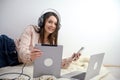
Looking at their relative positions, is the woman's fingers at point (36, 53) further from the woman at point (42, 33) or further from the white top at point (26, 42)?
the woman at point (42, 33)

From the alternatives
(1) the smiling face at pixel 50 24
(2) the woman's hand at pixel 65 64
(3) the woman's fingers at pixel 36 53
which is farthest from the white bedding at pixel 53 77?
(1) the smiling face at pixel 50 24

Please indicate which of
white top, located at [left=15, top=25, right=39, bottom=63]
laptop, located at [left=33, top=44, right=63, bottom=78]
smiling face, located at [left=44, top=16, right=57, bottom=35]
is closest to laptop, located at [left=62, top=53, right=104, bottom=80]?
laptop, located at [left=33, top=44, right=63, bottom=78]

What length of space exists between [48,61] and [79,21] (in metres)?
0.88

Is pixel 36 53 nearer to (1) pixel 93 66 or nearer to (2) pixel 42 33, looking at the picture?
(1) pixel 93 66

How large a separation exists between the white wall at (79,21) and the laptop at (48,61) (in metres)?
0.78

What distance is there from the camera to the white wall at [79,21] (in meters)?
1.94

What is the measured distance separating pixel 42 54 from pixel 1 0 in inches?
37.6

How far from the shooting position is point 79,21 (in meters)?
2.02

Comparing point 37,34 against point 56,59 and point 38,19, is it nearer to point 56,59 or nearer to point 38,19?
point 38,19

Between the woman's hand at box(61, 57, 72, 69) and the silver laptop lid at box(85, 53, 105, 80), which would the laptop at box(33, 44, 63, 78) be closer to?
the silver laptop lid at box(85, 53, 105, 80)

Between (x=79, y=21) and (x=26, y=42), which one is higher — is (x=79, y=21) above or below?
above

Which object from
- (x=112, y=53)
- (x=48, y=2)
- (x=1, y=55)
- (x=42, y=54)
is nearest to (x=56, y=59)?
(x=42, y=54)

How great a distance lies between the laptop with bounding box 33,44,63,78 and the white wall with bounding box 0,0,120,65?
78 cm

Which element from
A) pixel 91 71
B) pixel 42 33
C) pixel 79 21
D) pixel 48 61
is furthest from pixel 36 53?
pixel 79 21
